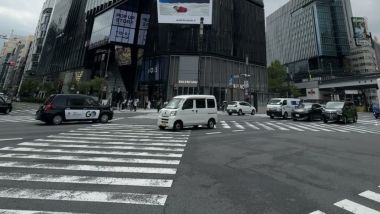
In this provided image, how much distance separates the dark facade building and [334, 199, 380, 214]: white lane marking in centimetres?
4061

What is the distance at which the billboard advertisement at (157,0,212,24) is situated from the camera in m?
50.0

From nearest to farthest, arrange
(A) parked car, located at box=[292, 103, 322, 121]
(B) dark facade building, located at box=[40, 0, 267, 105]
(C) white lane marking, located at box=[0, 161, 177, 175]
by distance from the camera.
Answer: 1. (C) white lane marking, located at box=[0, 161, 177, 175]
2. (A) parked car, located at box=[292, 103, 322, 121]
3. (B) dark facade building, located at box=[40, 0, 267, 105]

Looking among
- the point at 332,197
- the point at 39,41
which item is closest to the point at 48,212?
the point at 332,197

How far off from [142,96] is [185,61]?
1159 centimetres

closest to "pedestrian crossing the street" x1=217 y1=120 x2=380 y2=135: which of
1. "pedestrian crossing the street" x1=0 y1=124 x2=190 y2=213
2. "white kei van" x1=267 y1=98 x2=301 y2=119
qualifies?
"white kei van" x1=267 y1=98 x2=301 y2=119

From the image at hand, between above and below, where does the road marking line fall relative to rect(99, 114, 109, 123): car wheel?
below

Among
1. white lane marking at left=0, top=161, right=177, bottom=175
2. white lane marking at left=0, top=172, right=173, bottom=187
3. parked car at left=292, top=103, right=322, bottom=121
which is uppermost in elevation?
parked car at left=292, top=103, right=322, bottom=121

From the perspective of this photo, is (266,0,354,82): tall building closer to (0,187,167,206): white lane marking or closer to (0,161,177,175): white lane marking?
(0,161,177,175): white lane marking

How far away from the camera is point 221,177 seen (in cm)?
577

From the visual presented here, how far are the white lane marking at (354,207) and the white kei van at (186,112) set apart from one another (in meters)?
10.9

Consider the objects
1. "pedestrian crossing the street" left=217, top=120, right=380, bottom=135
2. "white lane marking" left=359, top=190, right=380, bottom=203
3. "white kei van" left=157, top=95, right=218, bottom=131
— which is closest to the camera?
"white lane marking" left=359, top=190, right=380, bottom=203

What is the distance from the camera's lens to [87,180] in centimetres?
528

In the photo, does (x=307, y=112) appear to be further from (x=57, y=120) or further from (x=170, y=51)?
(x=170, y=51)

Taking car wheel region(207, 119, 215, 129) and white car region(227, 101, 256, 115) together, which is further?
white car region(227, 101, 256, 115)
